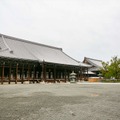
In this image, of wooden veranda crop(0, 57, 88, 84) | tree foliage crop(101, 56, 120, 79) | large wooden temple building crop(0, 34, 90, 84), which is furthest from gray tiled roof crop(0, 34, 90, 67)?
tree foliage crop(101, 56, 120, 79)

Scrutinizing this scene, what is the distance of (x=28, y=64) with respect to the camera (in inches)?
1332

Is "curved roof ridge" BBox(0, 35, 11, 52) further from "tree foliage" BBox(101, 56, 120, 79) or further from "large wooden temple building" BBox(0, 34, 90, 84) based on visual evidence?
"tree foliage" BBox(101, 56, 120, 79)

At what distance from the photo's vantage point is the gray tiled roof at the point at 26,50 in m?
32.6

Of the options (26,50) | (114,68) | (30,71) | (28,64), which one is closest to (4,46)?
(26,50)

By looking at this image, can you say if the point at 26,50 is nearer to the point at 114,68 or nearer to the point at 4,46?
the point at 4,46

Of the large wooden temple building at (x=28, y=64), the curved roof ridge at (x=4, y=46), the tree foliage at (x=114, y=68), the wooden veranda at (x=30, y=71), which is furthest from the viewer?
the tree foliage at (x=114, y=68)

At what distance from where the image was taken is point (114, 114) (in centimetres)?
689

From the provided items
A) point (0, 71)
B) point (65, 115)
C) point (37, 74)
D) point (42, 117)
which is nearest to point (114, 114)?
point (65, 115)

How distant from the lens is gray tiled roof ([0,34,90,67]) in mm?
A: 32603

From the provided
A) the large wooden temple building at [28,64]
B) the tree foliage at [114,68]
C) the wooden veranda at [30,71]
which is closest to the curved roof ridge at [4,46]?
the large wooden temple building at [28,64]

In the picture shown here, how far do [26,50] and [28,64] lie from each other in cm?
491

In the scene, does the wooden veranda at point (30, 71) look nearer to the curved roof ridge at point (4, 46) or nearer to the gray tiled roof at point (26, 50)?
the gray tiled roof at point (26, 50)

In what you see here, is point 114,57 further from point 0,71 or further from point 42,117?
point 42,117

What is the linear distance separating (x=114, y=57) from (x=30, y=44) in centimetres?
1768
